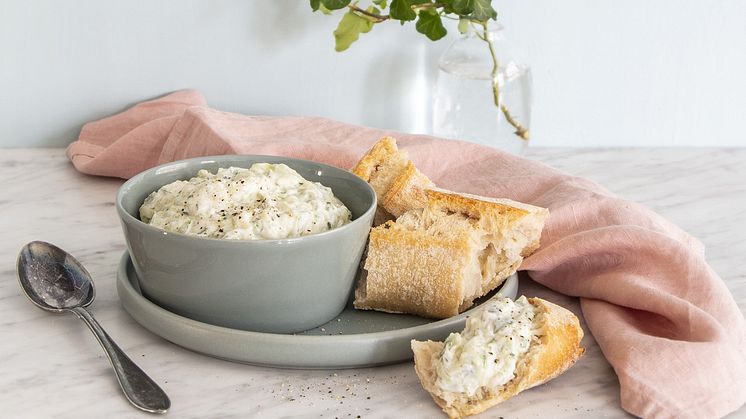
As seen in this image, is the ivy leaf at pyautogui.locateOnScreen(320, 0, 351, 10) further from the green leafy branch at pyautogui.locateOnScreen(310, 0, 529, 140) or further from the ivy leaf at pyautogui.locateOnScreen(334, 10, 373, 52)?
the ivy leaf at pyautogui.locateOnScreen(334, 10, 373, 52)

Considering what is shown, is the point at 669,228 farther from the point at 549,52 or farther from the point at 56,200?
the point at 56,200

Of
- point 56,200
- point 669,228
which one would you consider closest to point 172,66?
point 56,200

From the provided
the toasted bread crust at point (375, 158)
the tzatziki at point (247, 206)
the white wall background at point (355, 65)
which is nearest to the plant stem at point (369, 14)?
the white wall background at point (355, 65)

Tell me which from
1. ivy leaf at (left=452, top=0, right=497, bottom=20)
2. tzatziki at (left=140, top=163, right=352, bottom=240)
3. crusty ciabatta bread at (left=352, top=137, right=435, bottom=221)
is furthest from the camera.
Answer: ivy leaf at (left=452, top=0, right=497, bottom=20)

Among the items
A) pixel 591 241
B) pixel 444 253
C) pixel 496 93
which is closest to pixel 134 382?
pixel 444 253

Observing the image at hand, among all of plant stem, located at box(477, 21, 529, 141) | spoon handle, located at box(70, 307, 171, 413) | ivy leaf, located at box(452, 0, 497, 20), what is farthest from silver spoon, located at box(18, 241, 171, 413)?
plant stem, located at box(477, 21, 529, 141)

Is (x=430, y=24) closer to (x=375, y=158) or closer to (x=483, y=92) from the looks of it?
(x=483, y=92)
